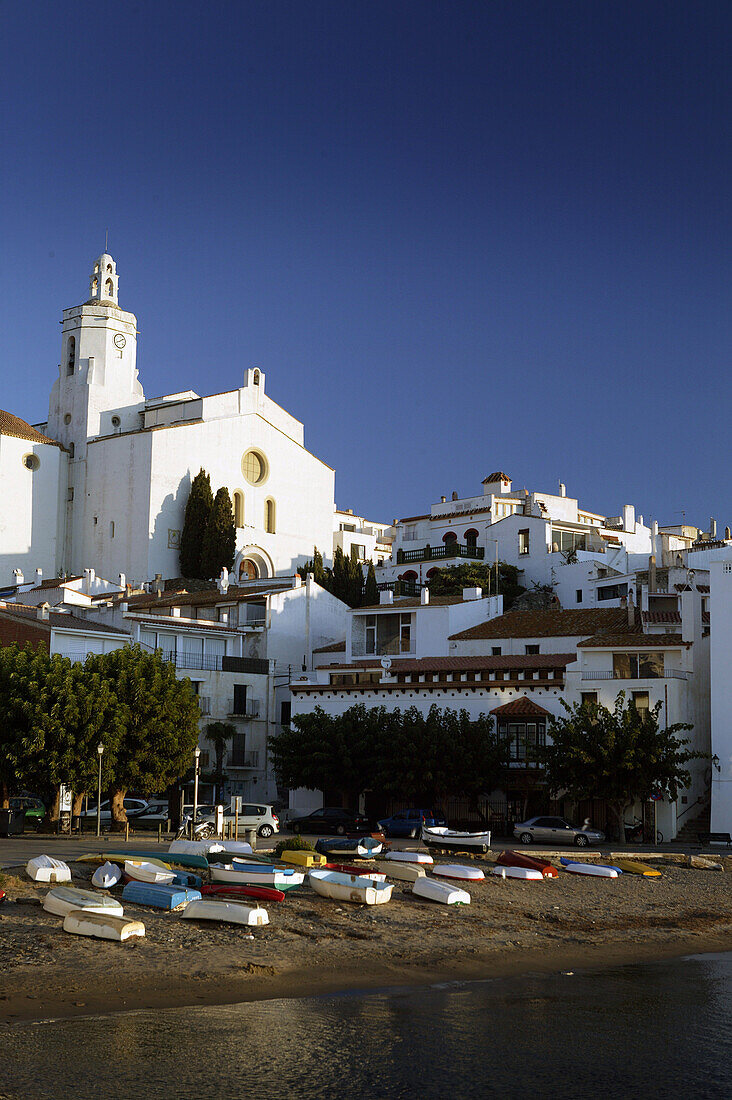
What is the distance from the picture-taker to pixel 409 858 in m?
29.9

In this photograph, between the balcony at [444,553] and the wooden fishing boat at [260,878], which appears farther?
the balcony at [444,553]

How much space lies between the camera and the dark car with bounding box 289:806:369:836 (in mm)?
40781

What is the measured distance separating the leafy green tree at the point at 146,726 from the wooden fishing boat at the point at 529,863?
12856 millimetres

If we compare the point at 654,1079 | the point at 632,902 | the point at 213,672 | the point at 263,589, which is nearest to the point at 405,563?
the point at 263,589

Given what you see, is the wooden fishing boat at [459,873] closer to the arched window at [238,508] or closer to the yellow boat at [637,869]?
the yellow boat at [637,869]

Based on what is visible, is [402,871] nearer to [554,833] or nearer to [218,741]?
[554,833]

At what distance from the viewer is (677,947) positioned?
2508 cm

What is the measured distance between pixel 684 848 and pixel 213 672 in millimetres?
21963

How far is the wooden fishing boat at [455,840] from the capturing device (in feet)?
111

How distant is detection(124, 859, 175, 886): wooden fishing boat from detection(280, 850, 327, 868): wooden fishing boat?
386cm

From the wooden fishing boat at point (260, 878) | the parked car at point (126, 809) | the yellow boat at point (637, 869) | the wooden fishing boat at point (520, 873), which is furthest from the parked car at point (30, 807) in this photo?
the yellow boat at point (637, 869)

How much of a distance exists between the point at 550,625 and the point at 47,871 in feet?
103

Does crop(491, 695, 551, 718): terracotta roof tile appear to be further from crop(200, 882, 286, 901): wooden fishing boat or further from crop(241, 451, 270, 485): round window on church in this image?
crop(241, 451, 270, 485): round window on church

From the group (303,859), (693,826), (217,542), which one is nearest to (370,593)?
(217,542)
